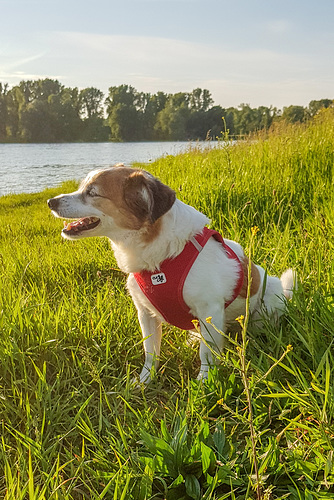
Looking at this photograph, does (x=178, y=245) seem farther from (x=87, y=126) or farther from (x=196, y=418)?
(x=87, y=126)

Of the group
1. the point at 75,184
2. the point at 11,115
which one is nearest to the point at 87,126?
the point at 11,115

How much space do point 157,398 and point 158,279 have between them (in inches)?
29.0

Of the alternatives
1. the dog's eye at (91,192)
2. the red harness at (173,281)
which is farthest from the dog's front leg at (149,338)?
the dog's eye at (91,192)

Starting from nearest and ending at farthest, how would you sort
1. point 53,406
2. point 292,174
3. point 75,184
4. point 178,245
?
point 53,406, point 178,245, point 292,174, point 75,184

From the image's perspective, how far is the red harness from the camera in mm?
2430

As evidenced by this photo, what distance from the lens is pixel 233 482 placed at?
1.67 meters

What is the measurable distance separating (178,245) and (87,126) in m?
67.3

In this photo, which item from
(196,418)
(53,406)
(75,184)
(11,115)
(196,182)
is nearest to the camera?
(196,418)

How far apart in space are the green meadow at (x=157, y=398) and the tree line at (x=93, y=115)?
175 feet

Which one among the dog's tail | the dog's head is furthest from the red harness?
the dog's tail

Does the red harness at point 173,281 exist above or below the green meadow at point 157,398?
above

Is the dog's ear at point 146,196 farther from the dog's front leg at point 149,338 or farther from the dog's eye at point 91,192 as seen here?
the dog's front leg at point 149,338

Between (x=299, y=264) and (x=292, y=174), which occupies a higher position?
(x=292, y=174)

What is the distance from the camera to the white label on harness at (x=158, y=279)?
2.46 metres
